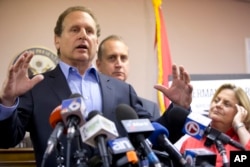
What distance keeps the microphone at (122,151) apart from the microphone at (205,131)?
15.1 inches

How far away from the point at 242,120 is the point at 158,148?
1.39 m

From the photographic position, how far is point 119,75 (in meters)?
2.62

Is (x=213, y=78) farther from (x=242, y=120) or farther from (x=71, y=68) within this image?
(x=71, y=68)

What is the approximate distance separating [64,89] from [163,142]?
0.69 meters

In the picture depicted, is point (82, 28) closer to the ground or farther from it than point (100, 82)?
farther from it

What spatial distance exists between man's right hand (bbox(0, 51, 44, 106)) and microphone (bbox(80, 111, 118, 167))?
487 millimetres

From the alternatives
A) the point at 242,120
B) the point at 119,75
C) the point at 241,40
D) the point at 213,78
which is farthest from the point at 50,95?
the point at 241,40

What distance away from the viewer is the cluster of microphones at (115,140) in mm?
948

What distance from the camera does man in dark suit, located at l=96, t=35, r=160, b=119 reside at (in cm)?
262

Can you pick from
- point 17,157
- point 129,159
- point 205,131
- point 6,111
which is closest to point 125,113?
point 129,159

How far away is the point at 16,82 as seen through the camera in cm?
139

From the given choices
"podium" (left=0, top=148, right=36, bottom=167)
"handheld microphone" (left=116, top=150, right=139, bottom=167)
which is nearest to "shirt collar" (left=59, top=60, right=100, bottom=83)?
"handheld microphone" (left=116, top=150, right=139, bottom=167)

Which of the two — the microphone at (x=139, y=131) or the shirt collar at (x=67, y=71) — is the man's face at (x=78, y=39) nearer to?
the shirt collar at (x=67, y=71)

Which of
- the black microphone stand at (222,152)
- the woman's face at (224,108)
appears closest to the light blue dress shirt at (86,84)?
the black microphone stand at (222,152)
